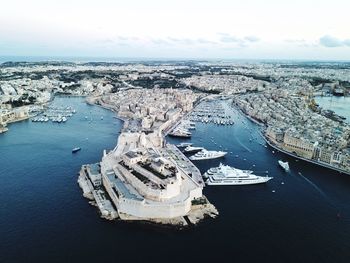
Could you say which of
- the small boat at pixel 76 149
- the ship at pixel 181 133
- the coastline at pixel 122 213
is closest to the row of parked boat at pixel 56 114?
the small boat at pixel 76 149

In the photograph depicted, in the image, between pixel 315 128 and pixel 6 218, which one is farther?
pixel 315 128

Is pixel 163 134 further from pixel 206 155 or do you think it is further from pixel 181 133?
pixel 206 155

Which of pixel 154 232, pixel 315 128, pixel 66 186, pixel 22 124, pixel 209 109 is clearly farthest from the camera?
pixel 209 109

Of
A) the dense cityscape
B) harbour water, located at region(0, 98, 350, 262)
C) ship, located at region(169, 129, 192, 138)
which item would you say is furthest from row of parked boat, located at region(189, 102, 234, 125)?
harbour water, located at region(0, 98, 350, 262)

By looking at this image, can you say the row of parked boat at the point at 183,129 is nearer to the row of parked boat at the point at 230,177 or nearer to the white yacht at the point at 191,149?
the white yacht at the point at 191,149

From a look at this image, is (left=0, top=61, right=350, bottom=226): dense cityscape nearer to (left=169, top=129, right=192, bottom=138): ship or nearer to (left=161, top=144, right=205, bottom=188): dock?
(left=161, top=144, right=205, bottom=188): dock

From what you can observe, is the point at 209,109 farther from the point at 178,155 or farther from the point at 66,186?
the point at 66,186

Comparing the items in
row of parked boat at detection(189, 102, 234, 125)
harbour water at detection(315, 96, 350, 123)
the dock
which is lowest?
harbour water at detection(315, 96, 350, 123)

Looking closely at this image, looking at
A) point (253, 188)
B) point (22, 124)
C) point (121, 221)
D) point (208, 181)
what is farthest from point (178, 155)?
point (22, 124)
